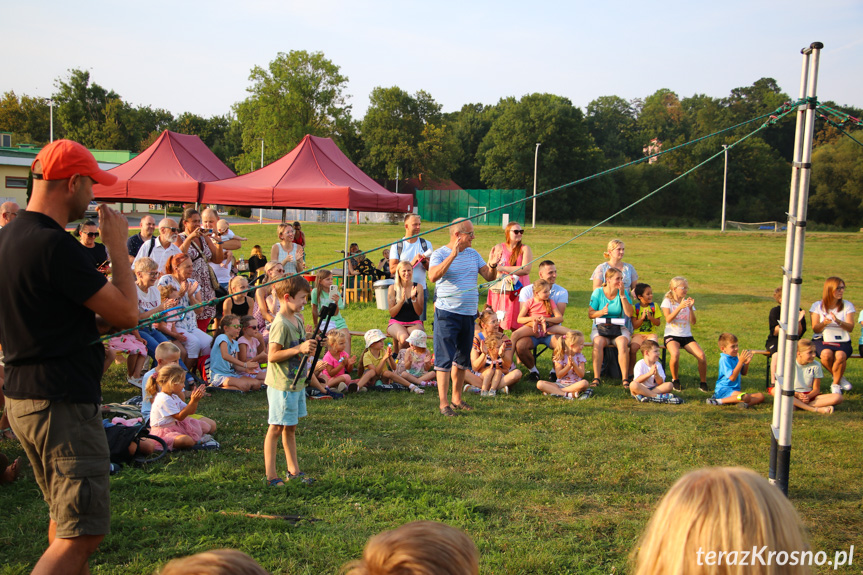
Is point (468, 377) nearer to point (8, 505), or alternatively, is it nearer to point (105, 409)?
point (105, 409)

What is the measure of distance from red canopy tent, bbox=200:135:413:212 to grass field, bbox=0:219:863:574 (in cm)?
645

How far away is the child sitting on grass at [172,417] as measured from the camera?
5.37m

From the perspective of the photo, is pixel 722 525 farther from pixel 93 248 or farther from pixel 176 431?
pixel 93 248

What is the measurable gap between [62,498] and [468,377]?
222 inches

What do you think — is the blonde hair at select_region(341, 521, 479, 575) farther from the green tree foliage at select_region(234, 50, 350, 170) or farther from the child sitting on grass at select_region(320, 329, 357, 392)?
the green tree foliage at select_region(234, 50, 350, 170)

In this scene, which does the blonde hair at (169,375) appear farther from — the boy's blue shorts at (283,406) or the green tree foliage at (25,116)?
the green tree foliage at (25,116)

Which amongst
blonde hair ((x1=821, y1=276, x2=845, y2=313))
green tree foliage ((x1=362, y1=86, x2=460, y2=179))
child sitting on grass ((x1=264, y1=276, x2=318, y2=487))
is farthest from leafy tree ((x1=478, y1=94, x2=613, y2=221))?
child sitting on grass ((x1=264, y1=276, x2=318, y2=487))

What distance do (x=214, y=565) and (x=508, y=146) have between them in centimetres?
6515

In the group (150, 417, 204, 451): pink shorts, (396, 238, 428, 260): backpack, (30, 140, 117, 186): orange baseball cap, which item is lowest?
(150, 417, 204, 451): pink shorts

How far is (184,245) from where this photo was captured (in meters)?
8.45

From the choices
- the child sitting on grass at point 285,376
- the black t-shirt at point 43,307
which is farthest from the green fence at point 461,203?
the black t-shirt at point 43,307

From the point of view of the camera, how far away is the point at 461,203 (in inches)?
2250

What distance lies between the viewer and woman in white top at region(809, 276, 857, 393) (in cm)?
799

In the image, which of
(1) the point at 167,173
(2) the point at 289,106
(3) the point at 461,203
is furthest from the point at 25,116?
(1) the point at 167,173
